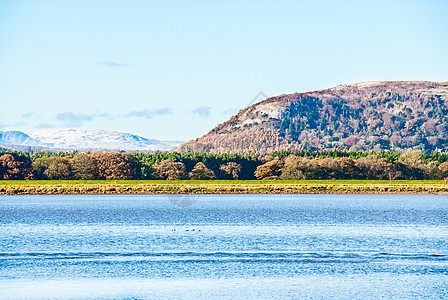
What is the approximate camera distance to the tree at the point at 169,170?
167 meters

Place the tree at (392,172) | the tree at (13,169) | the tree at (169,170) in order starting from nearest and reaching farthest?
the tree at (13,169) < the tree at (169,170) < the tree at (392,172)

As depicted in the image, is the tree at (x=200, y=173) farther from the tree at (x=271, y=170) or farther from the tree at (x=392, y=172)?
the tree at (x=392, y=172)

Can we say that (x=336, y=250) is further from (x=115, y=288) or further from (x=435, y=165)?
(x=435, y=165)

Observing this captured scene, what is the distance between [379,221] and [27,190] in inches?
3361

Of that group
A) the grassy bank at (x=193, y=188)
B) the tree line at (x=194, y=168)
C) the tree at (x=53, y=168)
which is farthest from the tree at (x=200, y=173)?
the tree at (x=53, y=168)

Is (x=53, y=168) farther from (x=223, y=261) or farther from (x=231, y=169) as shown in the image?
(x=223, y=261)

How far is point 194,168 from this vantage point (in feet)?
577

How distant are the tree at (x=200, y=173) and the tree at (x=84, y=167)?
24.4 metres

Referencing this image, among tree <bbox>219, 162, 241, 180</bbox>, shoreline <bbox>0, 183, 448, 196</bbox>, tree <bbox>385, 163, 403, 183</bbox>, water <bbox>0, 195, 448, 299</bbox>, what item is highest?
tree <bbox>219, 162, 241, 180</bbox>

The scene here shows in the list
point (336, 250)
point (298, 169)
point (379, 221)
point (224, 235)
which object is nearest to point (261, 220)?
point (379, 221)

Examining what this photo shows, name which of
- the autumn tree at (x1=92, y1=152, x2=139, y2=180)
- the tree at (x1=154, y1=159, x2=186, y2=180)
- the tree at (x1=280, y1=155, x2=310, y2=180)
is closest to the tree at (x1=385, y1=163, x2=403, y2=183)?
the tree at (x1=280, y1=155, x2=310, y2=180)

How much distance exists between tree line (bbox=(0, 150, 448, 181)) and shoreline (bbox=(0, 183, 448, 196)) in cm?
1412

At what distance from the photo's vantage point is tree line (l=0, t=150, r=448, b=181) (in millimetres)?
160250

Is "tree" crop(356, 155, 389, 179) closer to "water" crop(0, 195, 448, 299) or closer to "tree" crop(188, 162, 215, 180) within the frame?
"tree" crop(188, 162, 215, 180)
